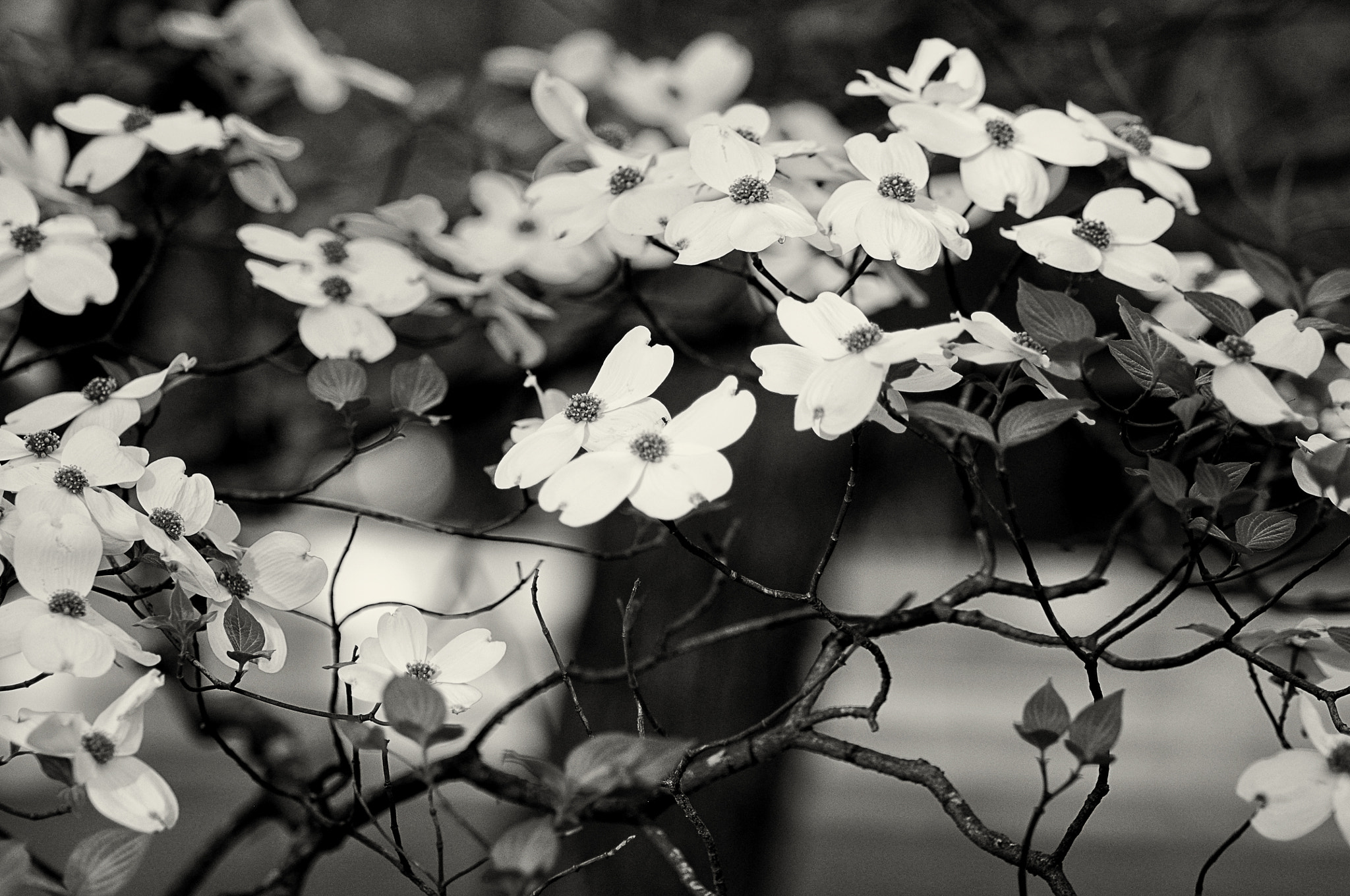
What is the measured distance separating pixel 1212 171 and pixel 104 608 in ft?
9.89

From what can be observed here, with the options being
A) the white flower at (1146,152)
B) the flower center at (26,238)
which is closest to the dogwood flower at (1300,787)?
the white flower at (1146,152)

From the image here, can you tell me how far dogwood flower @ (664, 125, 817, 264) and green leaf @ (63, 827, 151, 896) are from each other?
1.08 ft

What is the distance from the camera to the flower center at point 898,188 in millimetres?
538

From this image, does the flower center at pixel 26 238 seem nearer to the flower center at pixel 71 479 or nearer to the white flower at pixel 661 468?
the flower center at pixel 71 479

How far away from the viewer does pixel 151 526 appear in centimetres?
47

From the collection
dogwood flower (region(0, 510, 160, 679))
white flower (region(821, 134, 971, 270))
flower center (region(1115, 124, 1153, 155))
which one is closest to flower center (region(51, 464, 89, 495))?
dogwood flower (region(0, 510, 160, 679))

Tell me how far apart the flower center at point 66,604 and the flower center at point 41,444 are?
0.09 meters

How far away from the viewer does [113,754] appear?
0.46m

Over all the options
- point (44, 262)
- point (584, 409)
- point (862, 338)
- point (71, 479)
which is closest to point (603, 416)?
point (584, 409)

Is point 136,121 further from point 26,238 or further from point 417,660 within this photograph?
point 417,660

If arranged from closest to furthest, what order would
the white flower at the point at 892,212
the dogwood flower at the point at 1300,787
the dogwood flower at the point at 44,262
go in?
the dogwood flower at the point at 1300,787 < the white flower at the point at 892,212 < the dogwood flower at the point at 44,262

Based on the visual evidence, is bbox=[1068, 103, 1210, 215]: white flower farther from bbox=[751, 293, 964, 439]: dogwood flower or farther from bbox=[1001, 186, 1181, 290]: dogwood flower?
bbox=[751, 293, 964, 439]: dogwood flower

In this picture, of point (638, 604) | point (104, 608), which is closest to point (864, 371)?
point (638, 604)

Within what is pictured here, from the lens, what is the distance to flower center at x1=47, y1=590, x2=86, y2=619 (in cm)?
46
